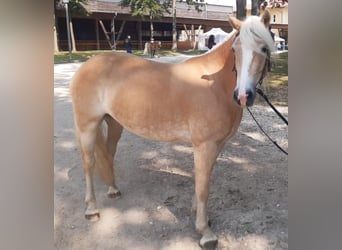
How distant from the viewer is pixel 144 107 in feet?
4.96

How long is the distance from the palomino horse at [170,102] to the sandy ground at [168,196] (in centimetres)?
11

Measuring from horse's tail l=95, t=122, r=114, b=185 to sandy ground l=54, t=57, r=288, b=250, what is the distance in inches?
5.0

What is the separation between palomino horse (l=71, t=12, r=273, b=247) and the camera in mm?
1379

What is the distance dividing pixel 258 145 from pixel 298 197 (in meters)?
2.33

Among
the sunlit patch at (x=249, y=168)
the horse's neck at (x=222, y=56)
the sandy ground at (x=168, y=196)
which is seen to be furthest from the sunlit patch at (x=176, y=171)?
the horse's neck at (x=222, y=56)

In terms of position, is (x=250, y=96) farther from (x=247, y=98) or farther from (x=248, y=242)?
(x=248, y=242)

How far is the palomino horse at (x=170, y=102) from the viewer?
1379 mm

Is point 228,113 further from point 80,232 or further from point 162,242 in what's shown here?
point 80,232

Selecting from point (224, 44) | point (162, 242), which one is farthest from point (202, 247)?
point (224, 44)

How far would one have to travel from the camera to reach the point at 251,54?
104 cm

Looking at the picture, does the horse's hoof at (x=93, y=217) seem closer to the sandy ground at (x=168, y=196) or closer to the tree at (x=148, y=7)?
the sandy ground at (x=168, y=196)

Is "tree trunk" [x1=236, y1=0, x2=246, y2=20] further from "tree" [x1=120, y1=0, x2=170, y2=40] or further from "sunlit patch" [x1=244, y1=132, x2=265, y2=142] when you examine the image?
"sunlit patch" [x1=244, y1=132, x2=265, y2=142]

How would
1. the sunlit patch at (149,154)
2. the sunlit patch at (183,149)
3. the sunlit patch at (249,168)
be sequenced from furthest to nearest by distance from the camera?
the sunlit patch at (183,149), the sunlit patch at (149,154), the sunlit patch at (249,168)

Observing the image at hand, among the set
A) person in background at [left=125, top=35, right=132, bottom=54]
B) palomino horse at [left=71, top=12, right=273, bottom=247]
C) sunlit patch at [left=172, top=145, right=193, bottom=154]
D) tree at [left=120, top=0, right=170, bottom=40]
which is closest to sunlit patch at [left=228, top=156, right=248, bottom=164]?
sunlit patch at [left=172, top=145, right=193, bottom=154]
